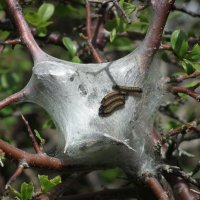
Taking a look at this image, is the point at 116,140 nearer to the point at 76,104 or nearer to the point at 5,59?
the point at 76,104

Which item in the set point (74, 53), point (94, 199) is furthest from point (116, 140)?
point (74, 53)

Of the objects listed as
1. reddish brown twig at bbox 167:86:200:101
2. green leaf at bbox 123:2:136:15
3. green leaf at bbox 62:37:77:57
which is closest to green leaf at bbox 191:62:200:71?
reddish brown twig at bbox 167:86:200:101

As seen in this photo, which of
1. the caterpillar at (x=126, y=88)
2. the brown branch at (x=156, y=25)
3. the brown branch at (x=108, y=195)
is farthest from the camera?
the brown branch at (x=108, y=195)

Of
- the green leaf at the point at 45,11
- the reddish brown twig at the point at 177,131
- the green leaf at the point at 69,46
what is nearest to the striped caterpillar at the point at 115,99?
the reddish brown twig at the point at 177,131

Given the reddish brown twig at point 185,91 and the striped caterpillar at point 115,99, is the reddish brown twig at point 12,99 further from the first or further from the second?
the reddish brown twig at point 185,91

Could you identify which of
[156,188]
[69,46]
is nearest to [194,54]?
[156,188]
